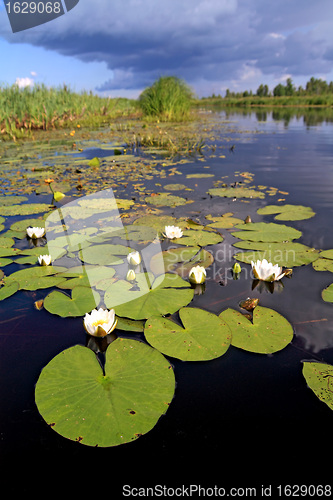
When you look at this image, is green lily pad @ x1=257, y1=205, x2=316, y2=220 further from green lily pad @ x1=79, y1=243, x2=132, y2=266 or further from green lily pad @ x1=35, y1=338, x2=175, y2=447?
green lily pad @ x1=35, y1=338, x2=175, y2=447

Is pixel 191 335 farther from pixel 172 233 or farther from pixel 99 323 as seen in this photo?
pixel 172 233

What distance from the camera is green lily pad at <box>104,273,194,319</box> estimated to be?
1.66 metres

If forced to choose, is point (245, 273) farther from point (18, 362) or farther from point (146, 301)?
point (18, 362)

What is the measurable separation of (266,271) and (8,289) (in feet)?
5.49

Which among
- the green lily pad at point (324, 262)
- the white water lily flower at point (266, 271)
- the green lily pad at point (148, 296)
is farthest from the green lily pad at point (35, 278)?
the green lily pad at point (324, 262)

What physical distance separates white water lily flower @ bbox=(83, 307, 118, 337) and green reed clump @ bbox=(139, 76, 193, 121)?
476 inches

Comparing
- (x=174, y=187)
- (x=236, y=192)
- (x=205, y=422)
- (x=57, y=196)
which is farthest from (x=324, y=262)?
(x=57, y=196)

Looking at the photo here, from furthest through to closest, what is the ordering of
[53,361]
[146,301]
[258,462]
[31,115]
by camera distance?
[31,115] < [146,301] < [53,361] < [258,462]

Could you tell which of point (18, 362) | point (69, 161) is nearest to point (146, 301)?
point (18, 362)

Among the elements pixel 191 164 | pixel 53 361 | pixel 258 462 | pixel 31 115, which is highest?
pixel 31 115

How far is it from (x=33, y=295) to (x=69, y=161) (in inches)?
192

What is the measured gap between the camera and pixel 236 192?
3.85m

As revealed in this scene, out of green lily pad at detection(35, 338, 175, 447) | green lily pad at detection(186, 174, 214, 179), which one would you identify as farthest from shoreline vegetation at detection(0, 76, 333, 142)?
green lily pad at detection(35, 338, 175, 447)

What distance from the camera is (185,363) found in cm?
133
